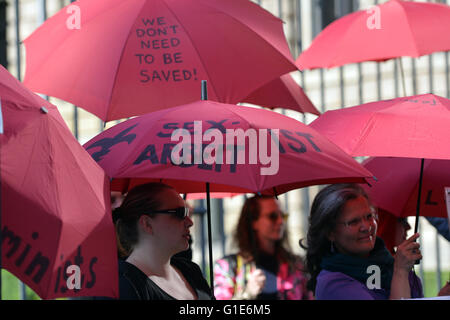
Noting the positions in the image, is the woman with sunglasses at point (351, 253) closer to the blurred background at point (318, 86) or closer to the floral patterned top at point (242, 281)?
the floral patterned top at point (242, 281)

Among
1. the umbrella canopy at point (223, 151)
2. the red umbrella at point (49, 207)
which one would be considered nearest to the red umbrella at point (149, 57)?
the umbrella canopy at point (223, 151)

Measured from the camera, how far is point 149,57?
509cm

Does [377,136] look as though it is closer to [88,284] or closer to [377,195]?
[377,195]

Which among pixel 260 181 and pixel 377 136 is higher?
pixel 377 136

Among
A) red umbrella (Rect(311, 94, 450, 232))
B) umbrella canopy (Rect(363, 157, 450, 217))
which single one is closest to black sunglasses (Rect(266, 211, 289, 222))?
umbrella canopy (Rect(363, 157, 450, 217))

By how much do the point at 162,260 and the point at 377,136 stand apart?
141cm

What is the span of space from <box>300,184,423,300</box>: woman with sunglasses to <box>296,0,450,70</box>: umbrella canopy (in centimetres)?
170

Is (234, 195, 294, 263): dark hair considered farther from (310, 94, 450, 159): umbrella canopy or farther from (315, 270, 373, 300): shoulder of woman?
(315, 270, 373, 300): shoulder of woman

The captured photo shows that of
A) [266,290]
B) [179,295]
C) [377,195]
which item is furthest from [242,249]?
[179,295]

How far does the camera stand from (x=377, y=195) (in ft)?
17.9

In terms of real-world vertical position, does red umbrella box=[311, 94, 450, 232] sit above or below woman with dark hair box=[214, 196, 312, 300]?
above

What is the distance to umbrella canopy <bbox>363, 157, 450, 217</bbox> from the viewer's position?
536 cm

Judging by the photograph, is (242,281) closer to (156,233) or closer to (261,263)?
(261,263)
